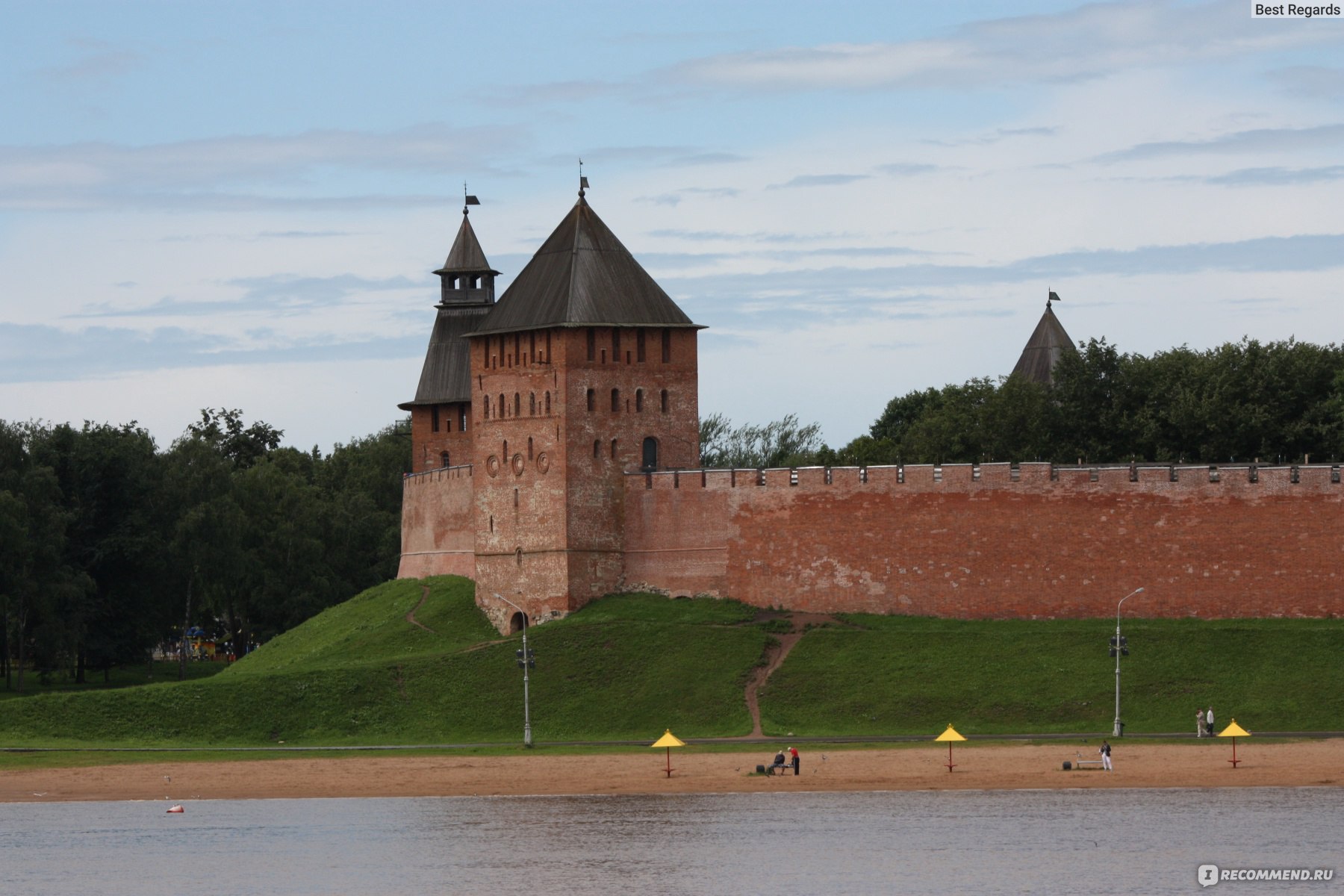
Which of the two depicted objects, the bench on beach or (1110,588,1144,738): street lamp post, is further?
(1110,588,1144,738): street lamp post

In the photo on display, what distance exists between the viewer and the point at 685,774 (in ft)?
179

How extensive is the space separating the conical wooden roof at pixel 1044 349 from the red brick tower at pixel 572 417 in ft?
73.0

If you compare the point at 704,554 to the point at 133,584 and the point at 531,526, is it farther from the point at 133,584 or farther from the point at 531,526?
the point at 133,584

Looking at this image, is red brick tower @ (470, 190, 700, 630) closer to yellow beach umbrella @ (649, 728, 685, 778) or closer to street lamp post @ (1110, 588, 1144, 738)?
yellow beach umbrella @ (649, 728, 685, 778)

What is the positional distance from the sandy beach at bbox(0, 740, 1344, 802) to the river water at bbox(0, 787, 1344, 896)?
0.42 meters

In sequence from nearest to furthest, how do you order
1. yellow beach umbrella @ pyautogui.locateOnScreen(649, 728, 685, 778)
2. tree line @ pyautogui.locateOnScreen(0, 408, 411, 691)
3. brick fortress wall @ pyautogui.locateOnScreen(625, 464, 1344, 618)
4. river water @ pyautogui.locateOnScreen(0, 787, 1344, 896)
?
1. river water @ pyautogui.locateOnScreen(0, 787, 1344, 896)
2. yellow beach umbrella @ pyautogui.locateOnScreen(649, 728, 685, 778)
3. brick fortress wall @ pyautogui.locateOnScreen(625, 464, 1344, 618)
4. tree line @ pyautogui.locateOnScreen(0, 408, 411, 691)

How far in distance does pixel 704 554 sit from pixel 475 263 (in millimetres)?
20399

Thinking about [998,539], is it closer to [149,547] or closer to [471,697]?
[471,697]

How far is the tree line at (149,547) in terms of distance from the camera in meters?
80.5

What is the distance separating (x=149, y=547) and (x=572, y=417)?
77.4ft

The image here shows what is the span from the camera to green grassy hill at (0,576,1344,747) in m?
58.8

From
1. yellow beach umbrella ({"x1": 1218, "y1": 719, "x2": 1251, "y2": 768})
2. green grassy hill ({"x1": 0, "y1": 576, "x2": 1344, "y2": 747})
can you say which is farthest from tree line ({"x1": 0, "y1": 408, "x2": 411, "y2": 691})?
yellow beach umbrella ({"x1": 1218, "y1": 719, "x2": 1251, "y2": 768})

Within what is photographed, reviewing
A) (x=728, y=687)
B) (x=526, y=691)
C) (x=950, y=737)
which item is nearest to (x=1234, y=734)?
(x=950, y=737)

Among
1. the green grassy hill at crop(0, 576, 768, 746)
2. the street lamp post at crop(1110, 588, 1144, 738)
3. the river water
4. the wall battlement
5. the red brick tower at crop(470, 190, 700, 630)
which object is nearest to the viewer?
the river water
